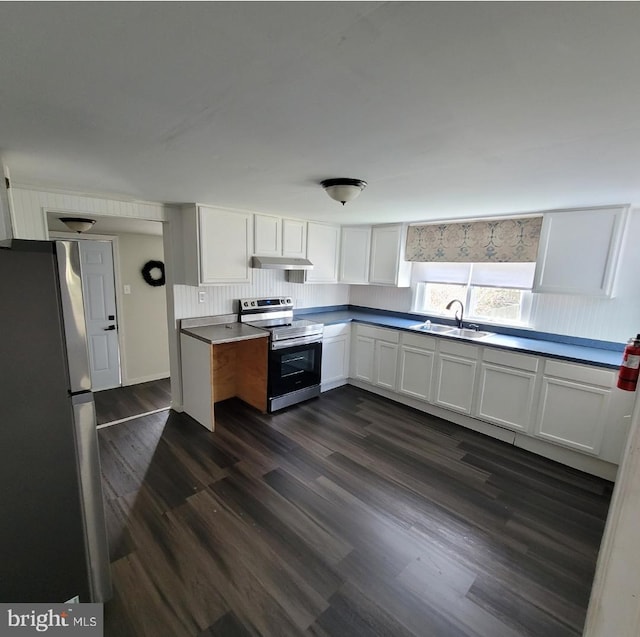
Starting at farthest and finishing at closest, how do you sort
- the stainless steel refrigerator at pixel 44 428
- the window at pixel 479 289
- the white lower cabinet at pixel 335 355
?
the white lower cabinet at pixel 335 355, the window at pixel 479 289, the stainless steel refrigerator at pixel 44 428

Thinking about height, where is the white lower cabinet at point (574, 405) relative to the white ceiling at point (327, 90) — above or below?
below

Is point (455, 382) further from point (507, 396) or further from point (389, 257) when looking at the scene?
point (389, 257)

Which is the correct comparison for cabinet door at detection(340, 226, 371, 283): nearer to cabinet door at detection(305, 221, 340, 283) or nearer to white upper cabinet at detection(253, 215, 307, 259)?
cabinet door at detection(305, 221, 340, 283)

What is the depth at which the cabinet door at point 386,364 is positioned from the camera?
3834 millimetres

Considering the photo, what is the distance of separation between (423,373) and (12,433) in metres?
3.32

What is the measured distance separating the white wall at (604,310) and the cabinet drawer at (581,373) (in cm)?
60

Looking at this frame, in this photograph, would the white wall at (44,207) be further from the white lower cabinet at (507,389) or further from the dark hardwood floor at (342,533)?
the white lower cabinet at (507,389)

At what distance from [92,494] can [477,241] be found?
12.3ft

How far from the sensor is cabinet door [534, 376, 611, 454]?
2.56 m

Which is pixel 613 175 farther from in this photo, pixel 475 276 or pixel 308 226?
pixel 308 226

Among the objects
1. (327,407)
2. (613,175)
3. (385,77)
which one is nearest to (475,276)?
(613,175)

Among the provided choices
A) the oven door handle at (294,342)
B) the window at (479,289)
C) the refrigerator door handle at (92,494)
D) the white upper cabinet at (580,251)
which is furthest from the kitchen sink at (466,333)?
the refrigerator door handle at (92,494)

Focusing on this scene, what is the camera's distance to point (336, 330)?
407cm

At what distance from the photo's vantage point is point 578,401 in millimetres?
2645
